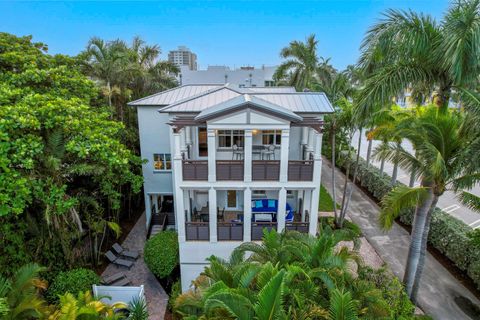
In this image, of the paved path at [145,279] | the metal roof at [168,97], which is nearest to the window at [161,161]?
the metal roof at [168,97]

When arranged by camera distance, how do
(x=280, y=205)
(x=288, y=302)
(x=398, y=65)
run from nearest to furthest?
1. (x=288, y=302)
2. (x=398, y=65)
3. (x=280, y=205)

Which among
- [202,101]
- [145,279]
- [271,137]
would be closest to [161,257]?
[145,279]

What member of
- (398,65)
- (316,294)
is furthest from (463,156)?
(316,294)

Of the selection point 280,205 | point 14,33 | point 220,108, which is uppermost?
point 14,33

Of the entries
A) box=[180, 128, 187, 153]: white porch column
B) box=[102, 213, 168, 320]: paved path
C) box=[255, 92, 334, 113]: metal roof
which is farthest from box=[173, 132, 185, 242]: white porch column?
box=[255, 92, 334, 113]: metal roof

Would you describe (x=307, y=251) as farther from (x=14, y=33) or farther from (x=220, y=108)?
(x=14, y=33)

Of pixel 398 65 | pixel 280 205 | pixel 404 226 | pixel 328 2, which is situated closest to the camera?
pixel 398 65
